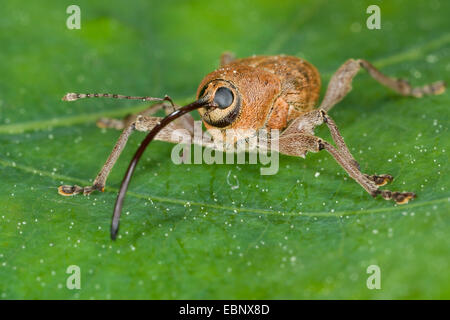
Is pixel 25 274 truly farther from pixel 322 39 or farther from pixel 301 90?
pixel 322 39

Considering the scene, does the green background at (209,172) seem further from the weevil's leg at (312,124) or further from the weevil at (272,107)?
the weevil's leg at (312,124)

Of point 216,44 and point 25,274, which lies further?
point 216,44

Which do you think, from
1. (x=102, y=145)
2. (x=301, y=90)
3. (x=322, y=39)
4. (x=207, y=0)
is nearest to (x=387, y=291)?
(x=301, y=90)

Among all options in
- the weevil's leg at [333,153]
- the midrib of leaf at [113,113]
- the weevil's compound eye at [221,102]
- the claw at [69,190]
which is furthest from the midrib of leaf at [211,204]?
the weevil's compound eye at [221,102]

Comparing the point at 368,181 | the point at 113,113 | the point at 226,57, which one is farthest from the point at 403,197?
the point at 113,113

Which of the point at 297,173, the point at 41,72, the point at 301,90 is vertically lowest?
the point at 297,173

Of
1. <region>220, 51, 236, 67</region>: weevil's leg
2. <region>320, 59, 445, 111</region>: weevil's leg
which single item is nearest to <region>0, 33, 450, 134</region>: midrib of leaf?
<region>220, 51, 236, 67</region>: weevil's leg

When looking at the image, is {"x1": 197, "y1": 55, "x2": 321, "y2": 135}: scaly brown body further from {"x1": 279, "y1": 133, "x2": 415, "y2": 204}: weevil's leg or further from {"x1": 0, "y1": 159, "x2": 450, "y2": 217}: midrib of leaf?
{"x1": 0, "y1": 159, "x2": 450, "y2": 217}: midrib of leaf

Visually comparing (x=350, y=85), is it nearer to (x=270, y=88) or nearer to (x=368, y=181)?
(x=270, y=88)
